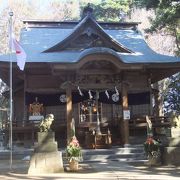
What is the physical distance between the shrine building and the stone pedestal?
4700mm

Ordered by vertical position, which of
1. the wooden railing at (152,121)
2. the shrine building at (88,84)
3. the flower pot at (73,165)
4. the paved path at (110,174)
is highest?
the shrine building at (88,84)

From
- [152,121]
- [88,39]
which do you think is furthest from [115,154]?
[88,39]

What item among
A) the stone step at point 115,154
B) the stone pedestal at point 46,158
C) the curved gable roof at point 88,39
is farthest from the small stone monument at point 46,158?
the curved gable roof at point 88,39

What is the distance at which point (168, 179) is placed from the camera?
9.62 m

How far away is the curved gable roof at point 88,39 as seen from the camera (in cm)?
1947

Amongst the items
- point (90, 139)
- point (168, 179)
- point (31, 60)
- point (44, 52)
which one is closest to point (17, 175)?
point (168, 179)

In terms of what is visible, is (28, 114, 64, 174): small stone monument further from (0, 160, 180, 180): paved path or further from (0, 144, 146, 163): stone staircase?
(0, 144, 146, 163): stone staircase

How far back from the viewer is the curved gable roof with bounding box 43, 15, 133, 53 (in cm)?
1947

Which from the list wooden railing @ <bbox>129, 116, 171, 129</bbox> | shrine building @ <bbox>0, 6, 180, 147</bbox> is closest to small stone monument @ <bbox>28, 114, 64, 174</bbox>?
shrine building @ <bbox>0, 6, 180, 147</bbox>

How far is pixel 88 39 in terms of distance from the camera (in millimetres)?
20016

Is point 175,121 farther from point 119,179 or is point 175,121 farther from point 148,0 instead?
point 148,0

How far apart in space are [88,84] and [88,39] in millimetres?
3387

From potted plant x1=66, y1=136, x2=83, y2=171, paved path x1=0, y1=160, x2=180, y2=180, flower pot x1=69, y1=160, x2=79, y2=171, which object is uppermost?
potted plant x1=66, y1=136, x2=83, y2=171

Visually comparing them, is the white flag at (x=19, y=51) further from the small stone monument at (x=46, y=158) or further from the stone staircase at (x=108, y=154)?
the stone staircase at (x=108, y=154)
